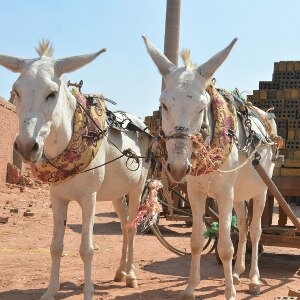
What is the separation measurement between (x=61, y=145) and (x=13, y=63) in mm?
907

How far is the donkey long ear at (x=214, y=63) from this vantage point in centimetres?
477

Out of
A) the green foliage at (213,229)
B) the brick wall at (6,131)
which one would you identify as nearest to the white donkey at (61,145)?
the green foliage at (213,229)

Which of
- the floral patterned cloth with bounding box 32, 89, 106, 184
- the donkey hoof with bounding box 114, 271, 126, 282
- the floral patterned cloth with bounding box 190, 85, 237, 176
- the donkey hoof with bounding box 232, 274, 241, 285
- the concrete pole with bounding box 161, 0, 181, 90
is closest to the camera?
the floral patterned cloth with bounding box 190, 85, 237, 176

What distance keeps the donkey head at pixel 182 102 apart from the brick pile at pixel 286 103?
375 centimetres

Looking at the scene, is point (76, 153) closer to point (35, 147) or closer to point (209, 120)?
point (35, 147)

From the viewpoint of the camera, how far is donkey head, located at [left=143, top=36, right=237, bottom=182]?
437cm

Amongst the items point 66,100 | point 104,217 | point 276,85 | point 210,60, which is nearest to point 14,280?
point 66,100

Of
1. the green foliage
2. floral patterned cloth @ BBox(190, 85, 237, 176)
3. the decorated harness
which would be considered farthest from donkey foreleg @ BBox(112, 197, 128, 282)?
floral patterned cloth @ BBox(190, 85, 237, 176)

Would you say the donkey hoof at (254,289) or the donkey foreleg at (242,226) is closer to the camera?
the donkey hoof at (254,289)

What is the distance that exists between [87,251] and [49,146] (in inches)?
45.4

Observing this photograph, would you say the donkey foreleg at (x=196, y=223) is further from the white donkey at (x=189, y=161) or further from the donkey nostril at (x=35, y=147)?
the donkey nostril at (x=35, y=147)

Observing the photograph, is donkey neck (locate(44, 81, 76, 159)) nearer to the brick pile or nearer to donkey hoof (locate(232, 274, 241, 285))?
donkey hoof (locate(232, 274, 241, 285))

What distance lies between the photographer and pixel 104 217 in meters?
16.2

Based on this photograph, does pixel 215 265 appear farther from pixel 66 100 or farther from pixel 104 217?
pixel 104 217
